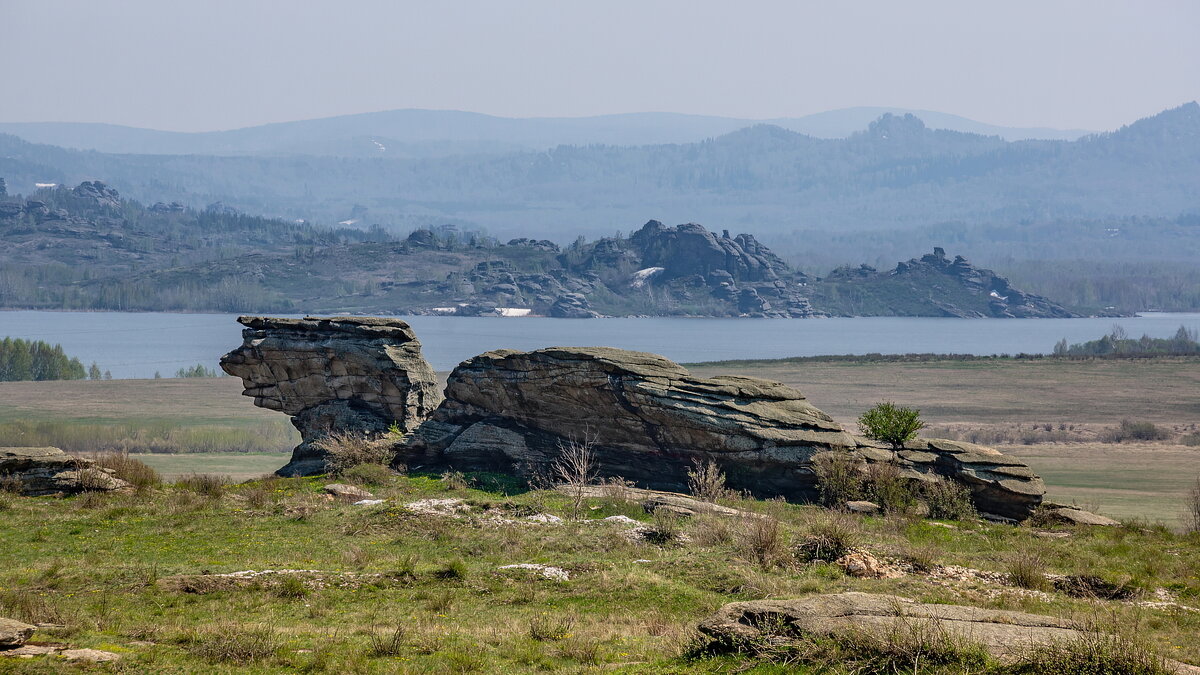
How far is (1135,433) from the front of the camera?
66125mm

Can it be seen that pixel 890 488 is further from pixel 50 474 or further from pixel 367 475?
pixel 50 474

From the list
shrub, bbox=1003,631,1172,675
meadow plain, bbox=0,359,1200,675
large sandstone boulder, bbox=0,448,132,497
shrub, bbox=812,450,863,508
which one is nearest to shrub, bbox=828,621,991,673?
meadow plain, bbox=0,359,1200,675

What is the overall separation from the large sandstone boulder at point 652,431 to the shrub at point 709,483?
2.16 feet

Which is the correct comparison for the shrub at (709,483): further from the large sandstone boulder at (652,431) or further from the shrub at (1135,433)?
the shrub at (1135,433)

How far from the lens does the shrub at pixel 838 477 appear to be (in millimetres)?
30812

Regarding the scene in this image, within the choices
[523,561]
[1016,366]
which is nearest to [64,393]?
[523,561]

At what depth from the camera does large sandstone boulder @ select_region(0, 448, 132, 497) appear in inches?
1133

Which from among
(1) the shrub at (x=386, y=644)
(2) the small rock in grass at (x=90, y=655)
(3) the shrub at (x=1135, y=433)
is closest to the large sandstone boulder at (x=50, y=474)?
(2) the small rock in grass at (x=90, y=655)

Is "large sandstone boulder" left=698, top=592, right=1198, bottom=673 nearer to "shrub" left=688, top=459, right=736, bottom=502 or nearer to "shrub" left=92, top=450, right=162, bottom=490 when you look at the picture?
"shrub" left=688, top=459, right=736, bottom=502

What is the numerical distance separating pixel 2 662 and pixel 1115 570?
69.2 feet

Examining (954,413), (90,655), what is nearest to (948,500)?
(90,655)

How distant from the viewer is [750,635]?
1250cm

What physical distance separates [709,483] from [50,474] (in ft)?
65.0

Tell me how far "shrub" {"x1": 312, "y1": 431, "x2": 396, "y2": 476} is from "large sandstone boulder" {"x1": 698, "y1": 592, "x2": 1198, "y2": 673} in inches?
939
